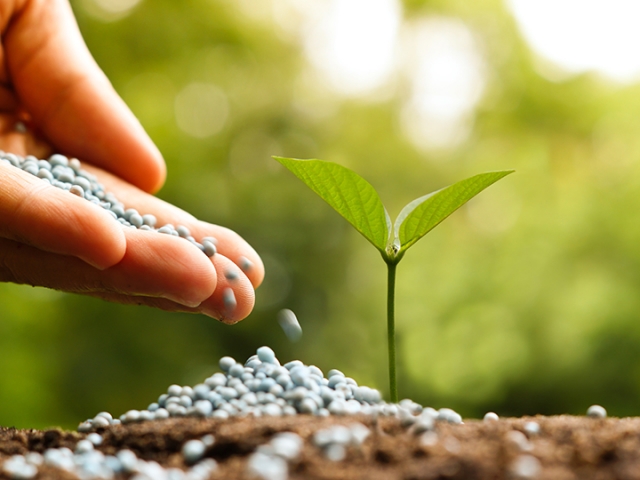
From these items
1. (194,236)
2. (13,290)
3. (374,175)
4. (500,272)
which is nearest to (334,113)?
(374,175)

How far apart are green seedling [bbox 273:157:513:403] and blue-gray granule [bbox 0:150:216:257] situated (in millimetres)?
358

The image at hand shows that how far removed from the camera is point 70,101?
192 cm

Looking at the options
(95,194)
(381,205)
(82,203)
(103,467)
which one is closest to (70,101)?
(95,194)

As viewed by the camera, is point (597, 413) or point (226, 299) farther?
point (226, 299)

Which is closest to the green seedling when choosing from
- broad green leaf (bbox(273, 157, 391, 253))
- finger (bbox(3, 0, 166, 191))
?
broad green leaf (bbox(273, 157, 391, 253))

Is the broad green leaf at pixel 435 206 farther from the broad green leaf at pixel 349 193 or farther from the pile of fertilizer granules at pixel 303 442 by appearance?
the pile of fertilizer granules at pixel 303 442

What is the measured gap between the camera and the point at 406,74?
18.2ft

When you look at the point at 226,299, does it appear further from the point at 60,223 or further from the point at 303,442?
the point at 303,442

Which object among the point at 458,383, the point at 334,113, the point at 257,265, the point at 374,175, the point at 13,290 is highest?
the point at 334,113

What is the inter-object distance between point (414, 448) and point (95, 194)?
1102 millimetres

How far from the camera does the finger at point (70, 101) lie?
191cm

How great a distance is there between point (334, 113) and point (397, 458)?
4.94 m

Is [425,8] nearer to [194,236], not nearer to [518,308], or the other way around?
[518,308]

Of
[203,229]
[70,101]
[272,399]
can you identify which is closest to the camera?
[272,399]
